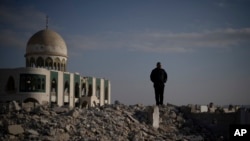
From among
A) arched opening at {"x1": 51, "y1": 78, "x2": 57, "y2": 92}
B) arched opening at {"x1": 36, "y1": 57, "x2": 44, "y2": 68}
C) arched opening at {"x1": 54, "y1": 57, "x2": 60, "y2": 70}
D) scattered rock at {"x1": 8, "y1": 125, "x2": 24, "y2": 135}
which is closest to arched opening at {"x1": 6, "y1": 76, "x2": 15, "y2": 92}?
arched opening at {"x1": 51, "y1": 78, "x2": 57, "y2": 92}

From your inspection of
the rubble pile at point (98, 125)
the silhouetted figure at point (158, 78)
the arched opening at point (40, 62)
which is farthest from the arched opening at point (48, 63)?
the silhouetted figure at point (158, 78)

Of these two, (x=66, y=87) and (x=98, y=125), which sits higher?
(x=66, y=87)

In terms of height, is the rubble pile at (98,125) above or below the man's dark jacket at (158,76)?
below

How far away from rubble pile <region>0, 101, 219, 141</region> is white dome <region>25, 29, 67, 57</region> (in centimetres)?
2947

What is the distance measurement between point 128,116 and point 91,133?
2698 millimetres

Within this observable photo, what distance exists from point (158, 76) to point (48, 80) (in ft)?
87.2

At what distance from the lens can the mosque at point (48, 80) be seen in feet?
127

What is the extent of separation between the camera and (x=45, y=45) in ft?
145

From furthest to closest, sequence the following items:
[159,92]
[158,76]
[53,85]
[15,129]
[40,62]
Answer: [40,62] → [53,85] → [159,92] → [158,76] → [15,129]

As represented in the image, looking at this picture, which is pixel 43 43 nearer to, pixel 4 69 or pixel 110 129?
pixel 4 69

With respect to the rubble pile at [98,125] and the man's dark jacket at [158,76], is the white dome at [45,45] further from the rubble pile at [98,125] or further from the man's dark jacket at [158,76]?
the man's dark jacket at [158,76]

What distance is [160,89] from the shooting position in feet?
→ 52.0

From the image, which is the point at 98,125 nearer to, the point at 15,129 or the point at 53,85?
the point at 15,129

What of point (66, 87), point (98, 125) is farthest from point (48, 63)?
point (98, 125)
